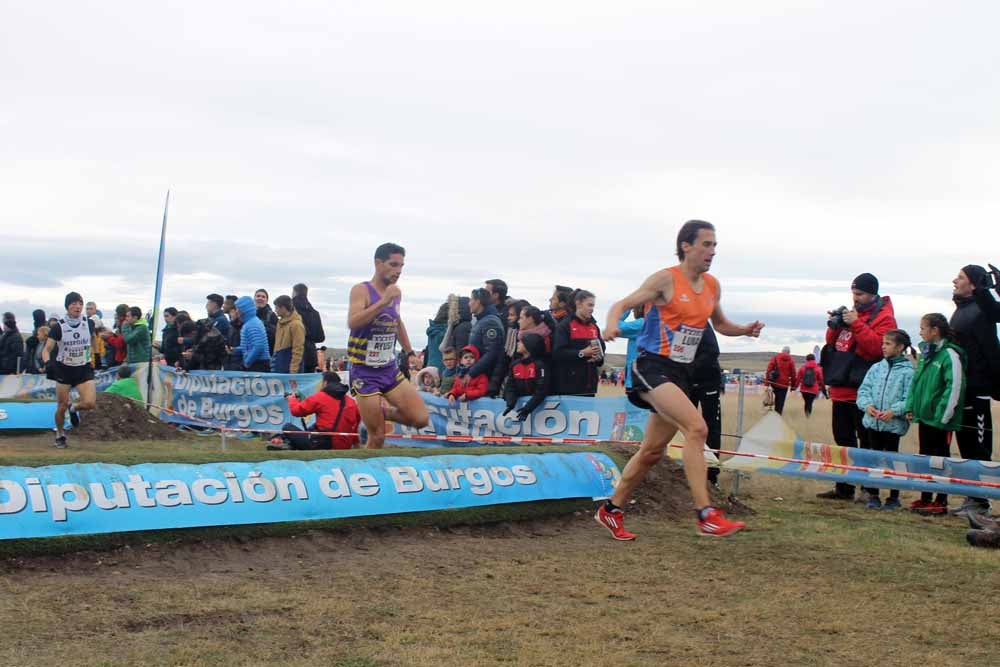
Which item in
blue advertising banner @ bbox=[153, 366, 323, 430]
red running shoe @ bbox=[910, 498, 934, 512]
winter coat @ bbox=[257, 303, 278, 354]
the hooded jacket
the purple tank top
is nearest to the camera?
the purple tank top

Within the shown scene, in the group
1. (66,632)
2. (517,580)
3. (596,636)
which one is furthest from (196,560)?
(596,636)

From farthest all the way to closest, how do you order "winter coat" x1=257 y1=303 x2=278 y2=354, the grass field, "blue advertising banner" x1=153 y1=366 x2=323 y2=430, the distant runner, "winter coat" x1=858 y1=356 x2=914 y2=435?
"winter coat" x1=257 y1=303 x2=278 y2=354 < "blue advertising banner" x1=153 y1=366 x2=323 y2=430 < the distant runner < "winter coat" x1=858 y1=356 x2=914 y2=435 < the grass field

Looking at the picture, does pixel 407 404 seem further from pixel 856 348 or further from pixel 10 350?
pixel 10 350

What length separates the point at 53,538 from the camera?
5.93m

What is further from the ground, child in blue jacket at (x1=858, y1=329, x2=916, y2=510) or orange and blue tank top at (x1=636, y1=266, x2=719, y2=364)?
orange and blue tank top at (x1=636, y1=266, x2=719, y2=364)

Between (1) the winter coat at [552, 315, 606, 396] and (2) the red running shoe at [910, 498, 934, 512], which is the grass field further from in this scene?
(1) the winter coat at [552, 315, 606, 396]

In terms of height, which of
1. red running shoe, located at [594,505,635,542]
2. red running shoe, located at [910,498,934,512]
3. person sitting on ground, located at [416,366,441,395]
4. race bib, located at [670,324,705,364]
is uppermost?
race bib, located at [670,324,705,364]

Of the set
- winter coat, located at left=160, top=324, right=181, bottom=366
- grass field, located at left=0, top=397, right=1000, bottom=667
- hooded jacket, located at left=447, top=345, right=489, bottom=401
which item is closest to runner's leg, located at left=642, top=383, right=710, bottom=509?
grass field, located at left=0, top=397, right=1000, bottom=667

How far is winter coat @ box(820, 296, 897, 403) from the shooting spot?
9953mm

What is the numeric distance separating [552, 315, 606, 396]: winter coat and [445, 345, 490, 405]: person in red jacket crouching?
109cm

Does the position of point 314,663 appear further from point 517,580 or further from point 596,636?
point 517,580

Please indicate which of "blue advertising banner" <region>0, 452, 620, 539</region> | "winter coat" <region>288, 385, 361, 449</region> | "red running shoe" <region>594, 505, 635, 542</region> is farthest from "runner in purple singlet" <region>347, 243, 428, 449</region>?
"winter coat" <region>288, 385, 361, 449</region>

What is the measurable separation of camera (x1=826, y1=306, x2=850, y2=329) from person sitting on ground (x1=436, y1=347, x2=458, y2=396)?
5.21 metres

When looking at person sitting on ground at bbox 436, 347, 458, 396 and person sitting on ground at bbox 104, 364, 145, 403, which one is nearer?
person sitting on ground at bbox 436, 347, 458, 396
